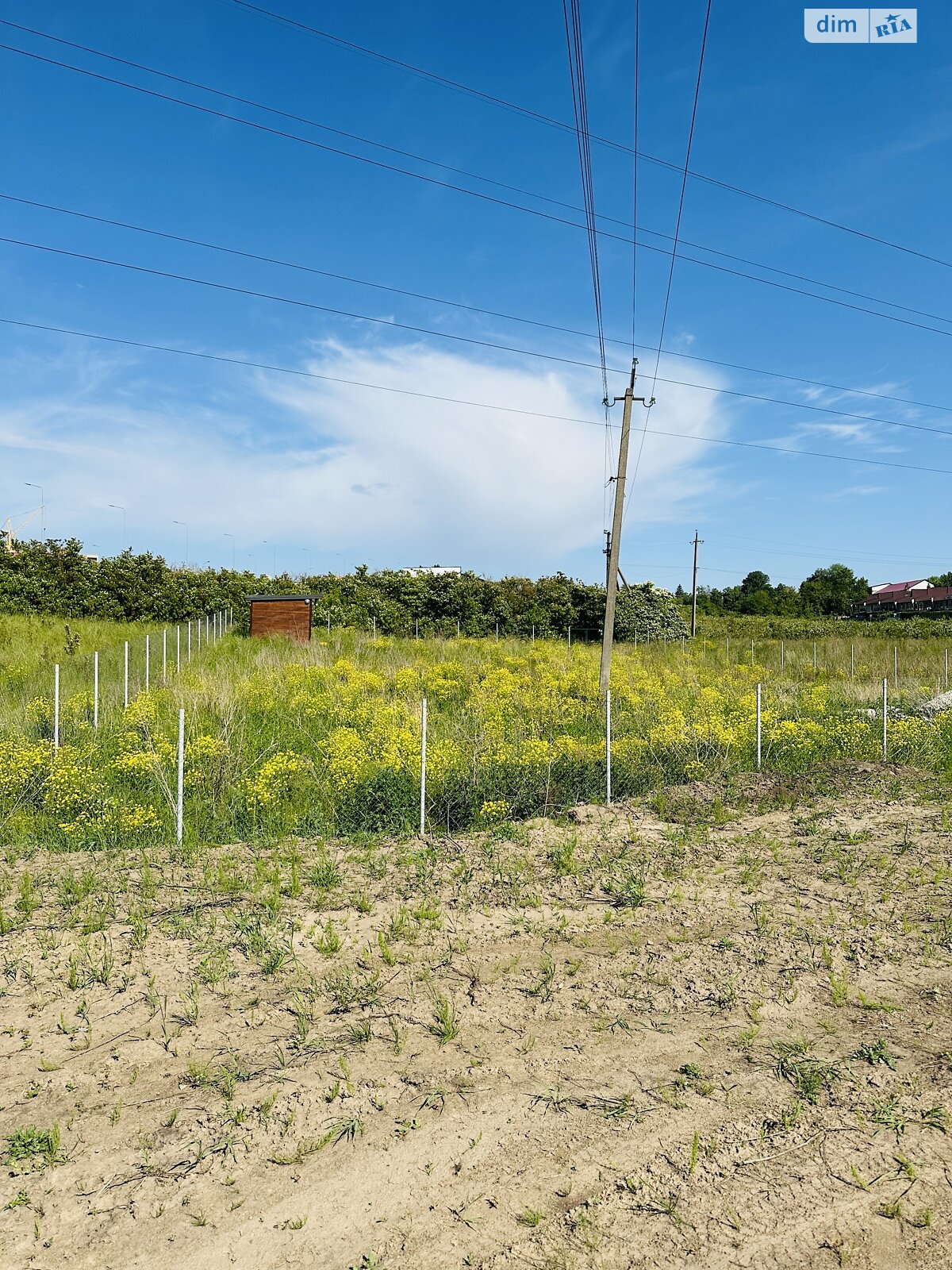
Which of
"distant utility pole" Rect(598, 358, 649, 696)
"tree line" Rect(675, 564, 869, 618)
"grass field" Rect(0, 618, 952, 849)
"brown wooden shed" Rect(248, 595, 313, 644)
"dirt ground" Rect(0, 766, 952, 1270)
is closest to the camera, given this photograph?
"dirt ground" Rect(0, 766, 952, 1270)

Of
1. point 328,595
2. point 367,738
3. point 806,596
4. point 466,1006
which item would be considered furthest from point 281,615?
point 806,596

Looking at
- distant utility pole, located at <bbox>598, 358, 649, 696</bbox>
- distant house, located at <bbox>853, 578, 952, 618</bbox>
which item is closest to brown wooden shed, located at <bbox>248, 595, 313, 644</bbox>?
distant utility pole, located at <bbox>598, 358, 649, 696</bbox>

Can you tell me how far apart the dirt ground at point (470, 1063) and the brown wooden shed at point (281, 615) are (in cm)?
2031

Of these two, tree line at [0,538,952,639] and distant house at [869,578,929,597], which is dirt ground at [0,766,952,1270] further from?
distant house at [869,578,929,597]

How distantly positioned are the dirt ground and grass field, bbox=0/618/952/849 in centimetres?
123

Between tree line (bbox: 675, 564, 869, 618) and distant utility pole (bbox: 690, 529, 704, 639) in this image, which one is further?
tree line (bbox: 675, 564, 869, 618)

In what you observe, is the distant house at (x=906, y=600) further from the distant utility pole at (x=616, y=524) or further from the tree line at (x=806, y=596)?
the distant utility pole at (x=616, y=524)

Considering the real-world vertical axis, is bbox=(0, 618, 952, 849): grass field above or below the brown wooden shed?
below

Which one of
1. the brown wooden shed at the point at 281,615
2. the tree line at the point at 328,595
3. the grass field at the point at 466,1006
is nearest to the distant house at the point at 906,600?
the tree line at the point at 328,595

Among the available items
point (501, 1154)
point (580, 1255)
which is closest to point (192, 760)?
point (501, 1154)

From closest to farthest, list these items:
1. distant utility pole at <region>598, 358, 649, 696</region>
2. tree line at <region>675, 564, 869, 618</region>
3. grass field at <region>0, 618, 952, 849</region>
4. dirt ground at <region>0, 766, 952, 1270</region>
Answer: dirt ground at <region>0, 766, 952, 1270</region> < grass field at <region>0, 618, 952, 849</region> < distant utility pole at <region>598, 358, 649, 696</region> < tree line at <region>675, 564, 869, 618</region>

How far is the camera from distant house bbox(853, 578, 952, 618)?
88625mm

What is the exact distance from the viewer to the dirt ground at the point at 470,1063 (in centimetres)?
310

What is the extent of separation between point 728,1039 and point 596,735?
8.35 meters
